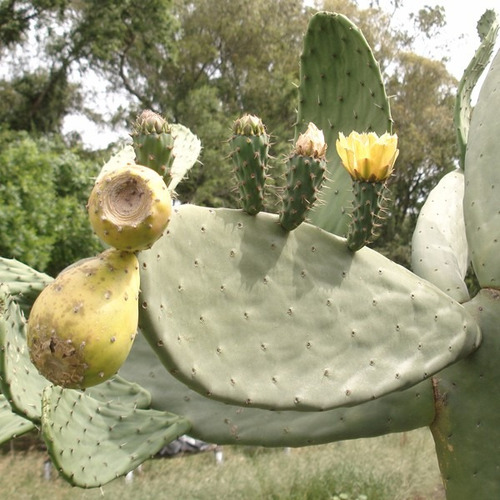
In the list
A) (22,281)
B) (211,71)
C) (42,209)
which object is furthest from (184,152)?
(211,71)

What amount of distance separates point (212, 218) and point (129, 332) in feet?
1.41

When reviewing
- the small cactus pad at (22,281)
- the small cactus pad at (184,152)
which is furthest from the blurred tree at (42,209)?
the small cactus pad at (184,152)

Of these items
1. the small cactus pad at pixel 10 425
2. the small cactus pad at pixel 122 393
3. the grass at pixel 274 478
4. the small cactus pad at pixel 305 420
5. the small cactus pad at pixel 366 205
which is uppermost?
the small cactus pad at pixel 366 205

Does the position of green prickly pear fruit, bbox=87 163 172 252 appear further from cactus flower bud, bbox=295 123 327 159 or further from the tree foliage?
the tree foliage

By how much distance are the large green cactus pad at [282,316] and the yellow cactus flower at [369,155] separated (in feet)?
0.59

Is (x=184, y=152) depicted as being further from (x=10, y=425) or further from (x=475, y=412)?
(x=475, y=412)

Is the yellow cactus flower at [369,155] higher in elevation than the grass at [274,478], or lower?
higher

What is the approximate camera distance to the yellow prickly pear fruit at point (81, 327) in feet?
3.46

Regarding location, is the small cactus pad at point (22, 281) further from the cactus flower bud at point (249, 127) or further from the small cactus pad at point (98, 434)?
the cactus flower bud at point (249, 127)

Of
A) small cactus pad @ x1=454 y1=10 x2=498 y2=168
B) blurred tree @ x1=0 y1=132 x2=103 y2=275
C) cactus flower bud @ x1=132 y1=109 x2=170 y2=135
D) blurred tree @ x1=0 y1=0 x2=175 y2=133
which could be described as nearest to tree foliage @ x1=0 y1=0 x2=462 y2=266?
blurred tree @ x1=0 y1=0 x2=175 y2=133

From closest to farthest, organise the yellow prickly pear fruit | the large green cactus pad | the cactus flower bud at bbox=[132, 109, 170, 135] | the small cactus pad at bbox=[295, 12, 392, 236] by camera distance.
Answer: the yellow prickly pear fruit → the cactus flower bud at bbox=[132, 109, 170, 135] → the large green cactus pad → the small cactus pad at bbox=[295, 12, 392, 236]

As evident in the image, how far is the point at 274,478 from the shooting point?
6.03 m

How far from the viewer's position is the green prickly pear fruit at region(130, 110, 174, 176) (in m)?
1.27

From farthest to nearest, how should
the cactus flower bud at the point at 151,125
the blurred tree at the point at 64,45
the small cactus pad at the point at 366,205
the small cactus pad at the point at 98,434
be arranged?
the blurred tree at the point at 64,45 < the small cactus pad at the point at 98,434 < the small cactus pad at the point at 366,205 < the cactus flower bud at the point at 151,125
